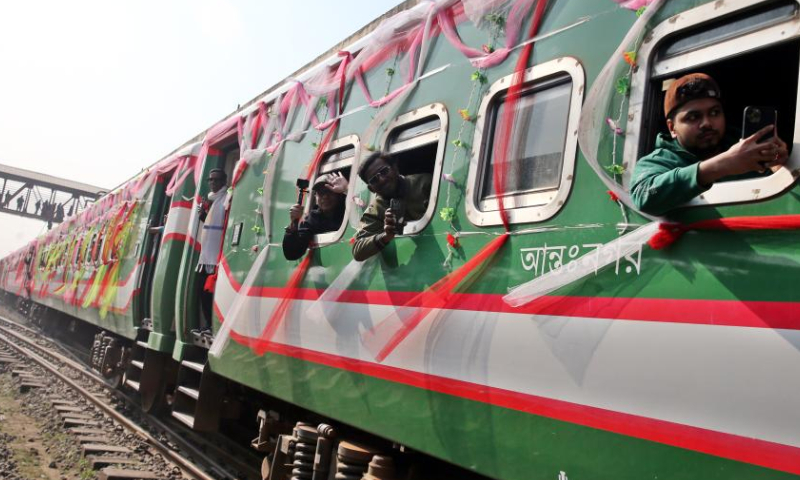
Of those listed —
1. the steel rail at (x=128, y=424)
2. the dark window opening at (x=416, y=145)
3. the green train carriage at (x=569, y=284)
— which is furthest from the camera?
the steel rail at (x=128, y=424)

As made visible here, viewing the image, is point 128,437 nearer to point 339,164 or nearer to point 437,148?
point 339,164

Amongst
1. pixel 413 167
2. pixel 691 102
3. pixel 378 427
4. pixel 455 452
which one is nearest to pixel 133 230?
pixel 413 167

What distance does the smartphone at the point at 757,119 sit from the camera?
6.14ft

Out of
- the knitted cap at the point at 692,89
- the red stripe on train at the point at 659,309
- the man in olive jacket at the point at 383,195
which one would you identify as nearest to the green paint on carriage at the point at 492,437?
the red stripe on train at the point at 659,309

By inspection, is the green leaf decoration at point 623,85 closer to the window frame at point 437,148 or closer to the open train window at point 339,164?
the window frame at point 437,148

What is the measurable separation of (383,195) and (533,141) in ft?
3.55

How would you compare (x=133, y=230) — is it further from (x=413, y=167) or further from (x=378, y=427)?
(x=378, y=427)

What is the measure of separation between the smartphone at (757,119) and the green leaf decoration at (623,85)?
59 cm

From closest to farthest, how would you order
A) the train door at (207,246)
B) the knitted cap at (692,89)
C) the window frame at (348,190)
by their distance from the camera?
the knitted cap at (692,89) < the window frame at (348,190) < the train door at (207,246)

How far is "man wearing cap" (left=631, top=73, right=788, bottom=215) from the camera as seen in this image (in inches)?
79.0

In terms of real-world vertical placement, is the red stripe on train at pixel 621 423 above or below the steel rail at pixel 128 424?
above

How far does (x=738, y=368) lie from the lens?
1896mm

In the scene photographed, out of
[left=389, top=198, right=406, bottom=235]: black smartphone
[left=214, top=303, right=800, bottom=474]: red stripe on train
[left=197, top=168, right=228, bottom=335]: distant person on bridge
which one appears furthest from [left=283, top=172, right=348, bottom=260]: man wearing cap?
[left=197, top=168, right=228, bottom=335]: distant person on bridge

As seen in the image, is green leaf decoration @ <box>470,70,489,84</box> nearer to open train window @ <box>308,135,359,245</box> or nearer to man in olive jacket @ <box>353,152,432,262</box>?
man in olive jacket @ <box>353,152,432,262</box>
